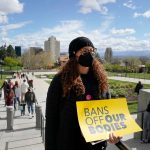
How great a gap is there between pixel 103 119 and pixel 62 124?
0.38 m

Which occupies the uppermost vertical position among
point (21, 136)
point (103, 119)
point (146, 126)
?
point (103, 119)

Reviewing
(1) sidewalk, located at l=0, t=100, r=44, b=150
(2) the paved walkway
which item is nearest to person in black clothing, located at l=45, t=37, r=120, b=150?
(2) the paved walkway

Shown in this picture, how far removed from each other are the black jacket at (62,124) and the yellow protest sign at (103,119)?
0.28ft

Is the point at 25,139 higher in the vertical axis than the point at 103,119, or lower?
lower

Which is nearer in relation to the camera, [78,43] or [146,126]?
[78,43]

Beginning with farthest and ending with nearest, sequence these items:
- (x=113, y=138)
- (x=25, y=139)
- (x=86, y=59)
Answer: (x=25, y=139), (x=86, y=59), (x=113, y=138)

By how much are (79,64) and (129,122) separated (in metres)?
0.71

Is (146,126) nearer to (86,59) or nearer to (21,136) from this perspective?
(21,136)

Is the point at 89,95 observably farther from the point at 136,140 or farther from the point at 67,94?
the point at 136,140

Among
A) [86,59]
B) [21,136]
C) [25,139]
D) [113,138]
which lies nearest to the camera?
[113,138]

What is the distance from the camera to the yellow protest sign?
10.3 ft

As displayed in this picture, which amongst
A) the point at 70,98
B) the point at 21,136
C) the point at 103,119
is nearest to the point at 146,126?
the point at 21,136

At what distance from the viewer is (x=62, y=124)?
10.6 feet

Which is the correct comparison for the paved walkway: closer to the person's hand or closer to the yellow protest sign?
the yellow protest sign
